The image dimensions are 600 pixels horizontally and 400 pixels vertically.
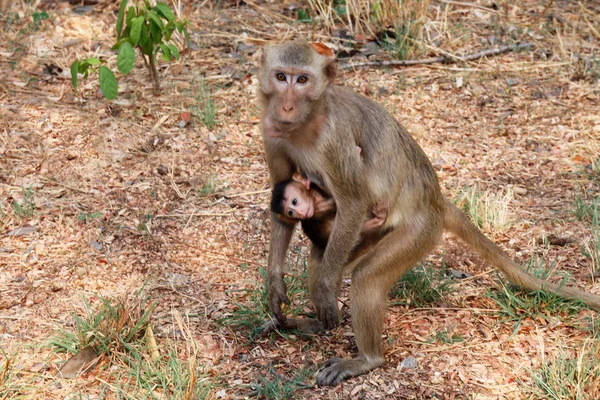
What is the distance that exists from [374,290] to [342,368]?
508 mm

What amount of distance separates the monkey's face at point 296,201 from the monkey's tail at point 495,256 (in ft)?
3.09

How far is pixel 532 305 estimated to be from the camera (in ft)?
16.9

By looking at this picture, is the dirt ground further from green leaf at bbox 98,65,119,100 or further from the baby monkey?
the baby monkey

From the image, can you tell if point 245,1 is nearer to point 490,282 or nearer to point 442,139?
point 442,139

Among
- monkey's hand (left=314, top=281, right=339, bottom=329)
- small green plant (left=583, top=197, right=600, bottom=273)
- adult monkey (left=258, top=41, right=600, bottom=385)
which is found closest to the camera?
adult monkey (left=258, top=41, right=600, bottom=385)

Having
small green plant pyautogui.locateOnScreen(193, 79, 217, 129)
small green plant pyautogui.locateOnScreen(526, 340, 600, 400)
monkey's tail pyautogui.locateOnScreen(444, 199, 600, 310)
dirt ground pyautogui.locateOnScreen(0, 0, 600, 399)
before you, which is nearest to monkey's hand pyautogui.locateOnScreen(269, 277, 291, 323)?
dirt ground pyautogui.locateOnScreen(0, 0, 600, 399)

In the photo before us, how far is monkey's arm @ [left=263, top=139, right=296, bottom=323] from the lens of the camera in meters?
4.96

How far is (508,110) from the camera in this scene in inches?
313

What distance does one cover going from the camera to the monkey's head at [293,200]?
4.82 m

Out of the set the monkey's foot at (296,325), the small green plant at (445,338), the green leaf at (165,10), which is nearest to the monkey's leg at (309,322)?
the monkey's foot at (296,325)

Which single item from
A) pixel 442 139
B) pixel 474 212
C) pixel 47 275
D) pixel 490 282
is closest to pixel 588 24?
pixel 442 139

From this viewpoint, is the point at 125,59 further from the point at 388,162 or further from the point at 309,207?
the point at 388,162

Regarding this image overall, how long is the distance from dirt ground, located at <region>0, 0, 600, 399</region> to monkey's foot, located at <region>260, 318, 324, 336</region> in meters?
0.06

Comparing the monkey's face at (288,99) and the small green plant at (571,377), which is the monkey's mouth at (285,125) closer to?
the monkey's face at (288,99)
